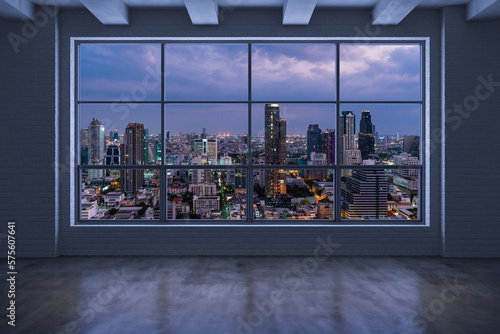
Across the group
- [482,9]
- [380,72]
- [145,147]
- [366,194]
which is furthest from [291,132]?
[482,9]

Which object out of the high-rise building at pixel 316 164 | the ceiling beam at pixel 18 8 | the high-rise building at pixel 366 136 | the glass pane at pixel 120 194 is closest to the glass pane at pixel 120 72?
the ceiling beam at pixel 18 8

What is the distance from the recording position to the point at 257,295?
3.09 m

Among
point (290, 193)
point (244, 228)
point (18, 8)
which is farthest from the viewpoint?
point (290, 193)

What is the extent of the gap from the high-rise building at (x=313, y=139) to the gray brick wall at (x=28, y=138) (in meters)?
3.72

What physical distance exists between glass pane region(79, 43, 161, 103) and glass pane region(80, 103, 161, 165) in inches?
6.7

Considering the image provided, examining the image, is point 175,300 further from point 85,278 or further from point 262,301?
point 85,278

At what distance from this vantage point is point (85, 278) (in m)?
3.55

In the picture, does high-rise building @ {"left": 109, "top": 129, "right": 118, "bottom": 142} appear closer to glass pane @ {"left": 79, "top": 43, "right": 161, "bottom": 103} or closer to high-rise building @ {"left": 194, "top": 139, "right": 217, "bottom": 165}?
glass pane @ {"left": 79, "top": 43, "right": 161, "bottom": 103}

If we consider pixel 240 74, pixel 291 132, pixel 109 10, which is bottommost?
pixel 291 132

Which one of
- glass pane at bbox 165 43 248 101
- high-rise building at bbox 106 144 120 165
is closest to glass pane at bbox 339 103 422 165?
glass pane at bbox 165 43 248 101

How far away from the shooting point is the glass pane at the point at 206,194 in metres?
4.55

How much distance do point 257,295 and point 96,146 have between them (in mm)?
3264

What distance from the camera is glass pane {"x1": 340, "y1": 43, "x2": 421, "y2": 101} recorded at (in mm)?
4531

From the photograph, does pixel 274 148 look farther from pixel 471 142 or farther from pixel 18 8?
pixel 18 8
